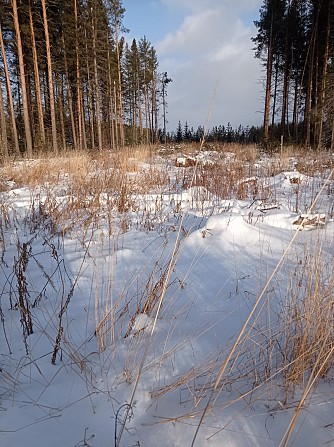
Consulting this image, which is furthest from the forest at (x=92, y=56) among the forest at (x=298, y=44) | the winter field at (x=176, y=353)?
the winter field at (x=176, y=353)

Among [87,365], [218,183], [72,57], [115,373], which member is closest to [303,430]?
[115,373]

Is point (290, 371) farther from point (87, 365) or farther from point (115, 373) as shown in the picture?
point (87, 365)

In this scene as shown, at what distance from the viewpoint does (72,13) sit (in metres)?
14.9

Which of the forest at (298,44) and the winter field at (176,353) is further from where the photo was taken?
the forest at (298,44)

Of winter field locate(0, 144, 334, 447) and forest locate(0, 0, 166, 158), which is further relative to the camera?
forest locate(0, 0, 166, 158)

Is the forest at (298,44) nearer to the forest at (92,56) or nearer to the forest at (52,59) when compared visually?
the forest at (92,56)

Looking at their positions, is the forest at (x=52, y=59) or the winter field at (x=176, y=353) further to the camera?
the forest at (x=52, y=59)

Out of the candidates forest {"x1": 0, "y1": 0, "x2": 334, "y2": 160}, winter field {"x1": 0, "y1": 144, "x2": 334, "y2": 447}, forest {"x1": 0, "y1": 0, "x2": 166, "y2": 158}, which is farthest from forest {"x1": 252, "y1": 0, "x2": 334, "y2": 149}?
winter field {"x1": 0, "y1": 144, "x2": 334, "y2": 447}

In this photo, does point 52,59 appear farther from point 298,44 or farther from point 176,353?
point 176,353

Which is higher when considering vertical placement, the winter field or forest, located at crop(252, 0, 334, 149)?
forest, located at crop(252, 0, 334, 149)

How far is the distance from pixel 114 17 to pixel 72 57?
4.19 m

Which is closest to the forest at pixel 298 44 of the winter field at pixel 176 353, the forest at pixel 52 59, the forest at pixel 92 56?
the forest at pixel 92 56

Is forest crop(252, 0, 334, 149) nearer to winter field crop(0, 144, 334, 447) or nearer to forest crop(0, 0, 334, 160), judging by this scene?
forest crop(0, 0, 334, 160)

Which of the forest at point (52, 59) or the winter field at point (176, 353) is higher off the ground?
the forest at point (52, 59)
